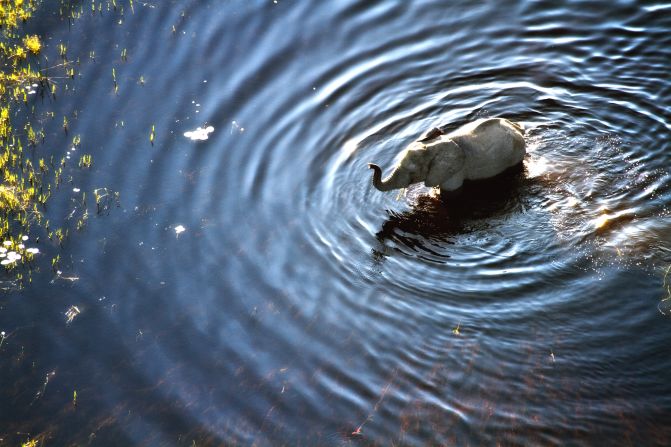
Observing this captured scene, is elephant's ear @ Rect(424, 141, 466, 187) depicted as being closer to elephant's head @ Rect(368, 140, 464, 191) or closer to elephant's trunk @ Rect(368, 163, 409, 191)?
elephant's head @ Rect(368, 140, 464, 191)

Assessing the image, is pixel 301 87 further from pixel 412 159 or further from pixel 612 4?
pixel 612 4

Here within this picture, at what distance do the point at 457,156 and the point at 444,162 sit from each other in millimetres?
170

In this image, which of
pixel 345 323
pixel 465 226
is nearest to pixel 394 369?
pixel 345 323

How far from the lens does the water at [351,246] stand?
23.1 ft

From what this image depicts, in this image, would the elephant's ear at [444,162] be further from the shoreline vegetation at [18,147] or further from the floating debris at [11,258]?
the floating debris at [11,258]

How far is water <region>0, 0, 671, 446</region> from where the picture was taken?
277 inches

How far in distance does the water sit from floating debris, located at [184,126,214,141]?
81 millimetres

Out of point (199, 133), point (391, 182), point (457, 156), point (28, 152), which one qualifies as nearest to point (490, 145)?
point (457, 156)

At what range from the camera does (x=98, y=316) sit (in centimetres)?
816

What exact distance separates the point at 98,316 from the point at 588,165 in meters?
5.50

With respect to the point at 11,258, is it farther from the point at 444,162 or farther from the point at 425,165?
the point at 444,162

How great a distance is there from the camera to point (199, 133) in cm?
1066

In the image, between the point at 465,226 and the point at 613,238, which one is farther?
the point at 465,226

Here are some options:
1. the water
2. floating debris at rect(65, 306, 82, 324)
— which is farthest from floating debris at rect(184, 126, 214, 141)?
floating debris at rect(65, 306, 82, 324)
